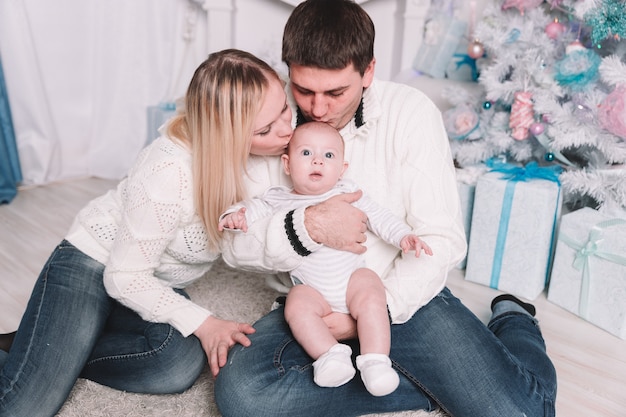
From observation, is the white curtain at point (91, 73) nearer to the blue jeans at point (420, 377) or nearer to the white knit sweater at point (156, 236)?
the white knit sweater at point (156, 236)

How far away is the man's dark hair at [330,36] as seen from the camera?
123cm

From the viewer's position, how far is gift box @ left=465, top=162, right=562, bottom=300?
1.81 metres

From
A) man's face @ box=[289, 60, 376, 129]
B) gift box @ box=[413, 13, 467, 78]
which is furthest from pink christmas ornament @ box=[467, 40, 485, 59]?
man's face @ box=[289, 60, 376, 129]

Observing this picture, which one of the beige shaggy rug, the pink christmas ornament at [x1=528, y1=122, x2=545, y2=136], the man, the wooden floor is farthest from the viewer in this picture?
the pink christmas ornament at [x1=528, y1=122, x2=545, y2=136]

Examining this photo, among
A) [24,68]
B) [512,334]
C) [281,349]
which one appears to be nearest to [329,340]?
[281,349]

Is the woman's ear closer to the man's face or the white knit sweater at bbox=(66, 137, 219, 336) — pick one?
the man's face

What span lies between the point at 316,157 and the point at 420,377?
1.67 feet

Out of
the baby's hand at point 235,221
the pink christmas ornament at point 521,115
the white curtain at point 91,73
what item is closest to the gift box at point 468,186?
the pink christmas ornament at point 521,115

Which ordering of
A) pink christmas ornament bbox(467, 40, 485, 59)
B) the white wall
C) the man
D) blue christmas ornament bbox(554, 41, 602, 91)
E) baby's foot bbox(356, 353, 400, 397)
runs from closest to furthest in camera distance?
baby's foot bbox(356, 353, 400, 397) < the man < blue christmas ornament bbox(554, 41, 602, 91) < pink christmas ornament bbox(467, 40, 485, 59) < the white wall

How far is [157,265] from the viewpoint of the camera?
4.17ft

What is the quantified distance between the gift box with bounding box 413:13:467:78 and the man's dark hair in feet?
4.01

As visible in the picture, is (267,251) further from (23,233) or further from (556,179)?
(23,233)

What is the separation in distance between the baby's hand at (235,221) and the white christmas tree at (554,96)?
3.58ft

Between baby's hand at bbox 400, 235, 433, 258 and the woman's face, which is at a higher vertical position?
the woman's face
